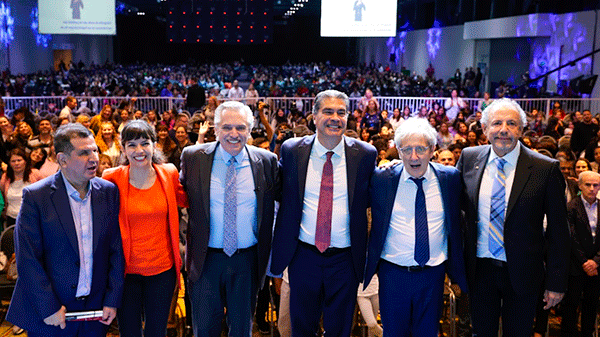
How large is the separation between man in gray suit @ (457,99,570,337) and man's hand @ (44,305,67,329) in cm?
208

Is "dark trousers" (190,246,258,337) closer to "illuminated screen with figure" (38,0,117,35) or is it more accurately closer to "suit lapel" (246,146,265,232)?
"suit lapel" (246,146,265,232)

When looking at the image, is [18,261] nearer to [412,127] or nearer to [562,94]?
[412,127]

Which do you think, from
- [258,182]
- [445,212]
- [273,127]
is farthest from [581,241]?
[273,127]

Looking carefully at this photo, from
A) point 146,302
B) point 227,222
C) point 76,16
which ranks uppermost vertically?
point 76,16

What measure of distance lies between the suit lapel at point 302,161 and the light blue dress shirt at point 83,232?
109cm

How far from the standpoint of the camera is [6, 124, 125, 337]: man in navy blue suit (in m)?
2.72

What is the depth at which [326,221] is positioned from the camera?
3094mm

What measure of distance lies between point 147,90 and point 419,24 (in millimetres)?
15612

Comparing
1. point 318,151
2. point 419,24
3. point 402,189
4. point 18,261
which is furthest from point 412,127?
point 419,24

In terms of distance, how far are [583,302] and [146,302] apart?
3257 mm

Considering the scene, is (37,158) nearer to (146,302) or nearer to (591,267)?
(146,302)

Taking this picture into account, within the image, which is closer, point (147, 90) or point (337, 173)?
point (337, 173)

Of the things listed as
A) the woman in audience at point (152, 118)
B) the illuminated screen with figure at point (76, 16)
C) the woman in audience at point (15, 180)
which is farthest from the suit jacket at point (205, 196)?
the illuminated screen with figure at point (76, 16)

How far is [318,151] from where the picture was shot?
10.5 ft
